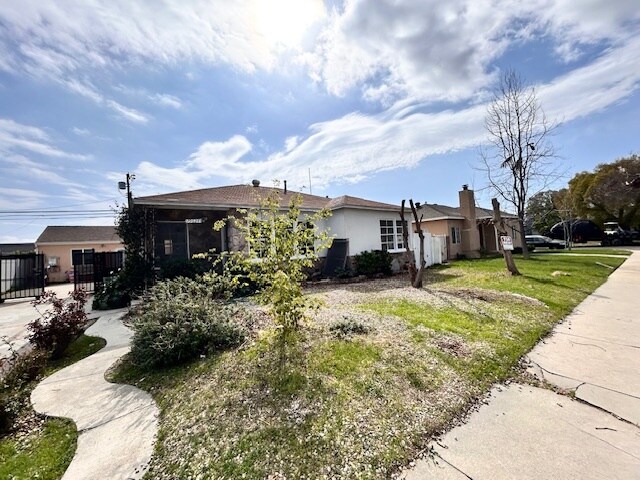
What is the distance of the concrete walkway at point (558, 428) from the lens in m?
2.33

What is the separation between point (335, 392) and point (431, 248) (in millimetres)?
15838

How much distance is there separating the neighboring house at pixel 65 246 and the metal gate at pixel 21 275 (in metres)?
7.52

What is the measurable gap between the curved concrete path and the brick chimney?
75.6ft

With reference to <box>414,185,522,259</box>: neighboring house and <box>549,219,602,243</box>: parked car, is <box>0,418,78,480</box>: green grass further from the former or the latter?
<box>549,219,602,243</box>: parked car

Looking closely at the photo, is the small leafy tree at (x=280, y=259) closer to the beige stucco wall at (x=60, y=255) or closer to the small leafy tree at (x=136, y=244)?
the small leafy tree at (x=136, y=244)

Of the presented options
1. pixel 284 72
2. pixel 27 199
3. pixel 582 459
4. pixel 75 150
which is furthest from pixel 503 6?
pixel 27 199

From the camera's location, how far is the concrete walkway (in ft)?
7.64

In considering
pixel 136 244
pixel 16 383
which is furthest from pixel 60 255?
pixel 16 383

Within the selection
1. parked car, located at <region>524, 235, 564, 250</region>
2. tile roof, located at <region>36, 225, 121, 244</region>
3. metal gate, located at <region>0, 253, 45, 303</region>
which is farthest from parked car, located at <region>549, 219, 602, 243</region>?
tile roof, located at <region>36, 225, 121, 244</region>

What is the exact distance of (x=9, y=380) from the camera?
13.1 ft

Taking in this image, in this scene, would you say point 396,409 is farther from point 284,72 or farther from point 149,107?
point 149,107

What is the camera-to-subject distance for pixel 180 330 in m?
4.70

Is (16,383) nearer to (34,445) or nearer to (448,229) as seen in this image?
(34,445)

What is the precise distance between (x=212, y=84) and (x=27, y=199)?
85.5ft
